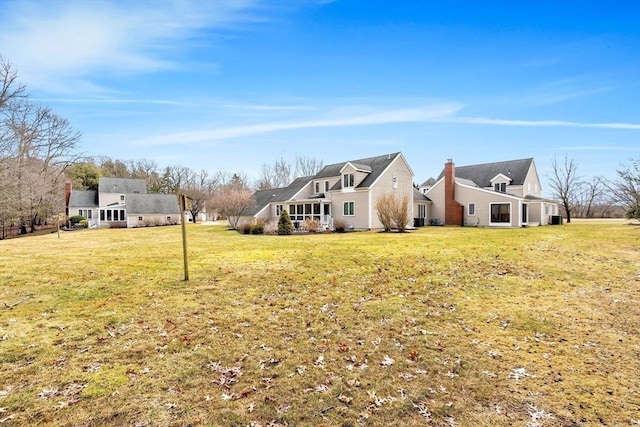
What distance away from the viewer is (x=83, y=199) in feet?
163

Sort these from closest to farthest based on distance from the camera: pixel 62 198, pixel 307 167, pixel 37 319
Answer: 1. pixel 37 319
2. pixel 62 198
3. pixel 307 167

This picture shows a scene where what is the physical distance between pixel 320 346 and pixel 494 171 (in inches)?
1677

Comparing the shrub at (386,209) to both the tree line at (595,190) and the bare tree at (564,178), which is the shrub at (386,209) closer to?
the tree line at (595,190)

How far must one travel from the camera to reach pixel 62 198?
44750 millimetres

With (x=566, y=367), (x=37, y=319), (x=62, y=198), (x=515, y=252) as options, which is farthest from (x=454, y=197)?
(x=62, y=198)

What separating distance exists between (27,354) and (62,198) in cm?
5053

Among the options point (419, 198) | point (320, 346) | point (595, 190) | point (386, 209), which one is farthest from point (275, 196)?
point (595, 190)

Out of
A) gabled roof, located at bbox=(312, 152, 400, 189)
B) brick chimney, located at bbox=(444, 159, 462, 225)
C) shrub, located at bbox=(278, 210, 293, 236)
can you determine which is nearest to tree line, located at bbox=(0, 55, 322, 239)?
shrub, located at bbox=(278, 210, 293, 236)

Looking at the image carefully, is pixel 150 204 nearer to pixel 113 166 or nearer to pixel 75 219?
pixel 75 219

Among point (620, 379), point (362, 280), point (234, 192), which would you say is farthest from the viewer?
point (234, 192)

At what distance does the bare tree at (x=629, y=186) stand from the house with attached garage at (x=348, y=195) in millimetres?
16043

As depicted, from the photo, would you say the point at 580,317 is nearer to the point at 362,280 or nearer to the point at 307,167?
the point at 362,280

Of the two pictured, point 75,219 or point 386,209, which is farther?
point 75,219

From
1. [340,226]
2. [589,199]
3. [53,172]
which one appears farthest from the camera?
[589,199]
